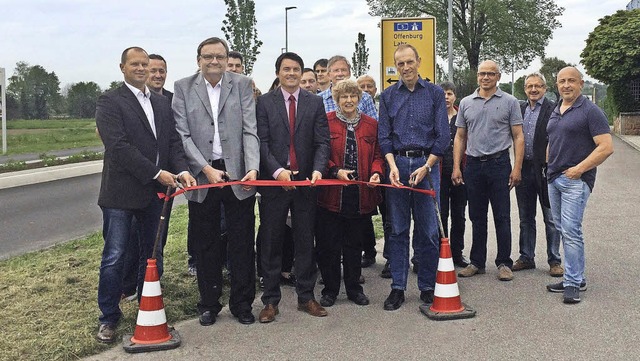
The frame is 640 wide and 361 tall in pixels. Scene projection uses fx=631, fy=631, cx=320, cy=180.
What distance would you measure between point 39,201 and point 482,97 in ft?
30.6

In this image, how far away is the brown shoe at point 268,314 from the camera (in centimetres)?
509

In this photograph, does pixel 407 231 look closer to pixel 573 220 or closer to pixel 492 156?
pixel 492 156

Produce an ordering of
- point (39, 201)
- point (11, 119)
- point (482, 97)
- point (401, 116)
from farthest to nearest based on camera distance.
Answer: point (11, 119) < point (39, 201) < point (482, 97) < point (401, 116)

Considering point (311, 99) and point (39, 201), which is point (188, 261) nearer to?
point (311, 99)

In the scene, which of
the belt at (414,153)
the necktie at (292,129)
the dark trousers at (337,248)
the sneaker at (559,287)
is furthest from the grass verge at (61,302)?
the sneaker at (559,287)

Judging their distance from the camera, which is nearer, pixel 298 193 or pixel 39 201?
pixel 298 193

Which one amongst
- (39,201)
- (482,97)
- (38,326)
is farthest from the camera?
(39,201)

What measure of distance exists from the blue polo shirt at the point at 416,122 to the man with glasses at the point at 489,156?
0.98m

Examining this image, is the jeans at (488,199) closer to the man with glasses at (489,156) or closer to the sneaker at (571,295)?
the man with glasses at (489,156)

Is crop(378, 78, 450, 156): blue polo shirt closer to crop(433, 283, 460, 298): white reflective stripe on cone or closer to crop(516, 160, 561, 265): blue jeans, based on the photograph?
crop(433, 283, 460, 298): white reflective stripe on cone

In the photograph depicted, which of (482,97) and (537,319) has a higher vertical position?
(482,97)

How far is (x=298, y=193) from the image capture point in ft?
17.4

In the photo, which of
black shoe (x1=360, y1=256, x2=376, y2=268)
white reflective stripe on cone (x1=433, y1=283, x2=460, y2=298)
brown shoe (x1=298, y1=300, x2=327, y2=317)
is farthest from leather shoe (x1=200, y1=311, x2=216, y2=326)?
black shoe (x1=360, y1=256, x2=376, y2=268)

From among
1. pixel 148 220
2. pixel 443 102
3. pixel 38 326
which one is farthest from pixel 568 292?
pixel 38 326
